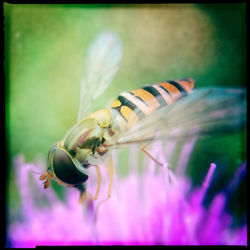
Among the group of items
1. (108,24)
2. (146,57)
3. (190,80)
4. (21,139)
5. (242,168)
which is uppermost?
(108,24)

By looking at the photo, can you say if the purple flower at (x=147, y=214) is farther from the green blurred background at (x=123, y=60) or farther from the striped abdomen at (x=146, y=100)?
the striped abdomen at (x=146, y=100)

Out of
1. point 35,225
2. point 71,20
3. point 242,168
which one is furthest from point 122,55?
point 35,225

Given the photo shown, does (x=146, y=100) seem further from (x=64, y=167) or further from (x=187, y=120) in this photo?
(x=64, y=167)

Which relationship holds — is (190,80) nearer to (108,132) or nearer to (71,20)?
(108,132)

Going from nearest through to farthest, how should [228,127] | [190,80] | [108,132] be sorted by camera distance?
[228,127], [108,132], [190,80]

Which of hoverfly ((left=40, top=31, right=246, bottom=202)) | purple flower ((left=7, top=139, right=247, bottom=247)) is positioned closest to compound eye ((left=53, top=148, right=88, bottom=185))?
hoverfly ((left=40, top=31, right=246, bottom=202))

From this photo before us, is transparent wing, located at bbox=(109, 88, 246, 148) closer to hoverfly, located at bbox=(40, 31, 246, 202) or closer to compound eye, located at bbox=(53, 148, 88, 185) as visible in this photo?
hoverfly, located at bbox=(40, 31, 246, 202)
